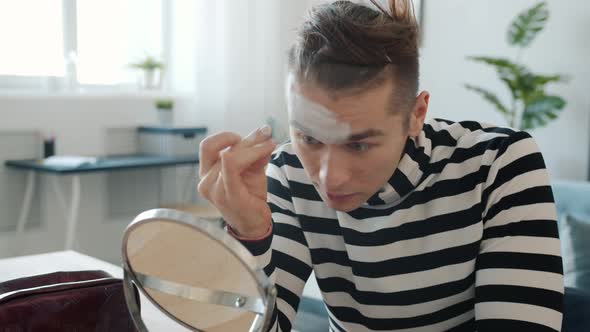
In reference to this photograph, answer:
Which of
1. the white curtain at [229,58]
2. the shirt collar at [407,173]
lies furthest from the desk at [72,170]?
the shirt collar at [407,173]

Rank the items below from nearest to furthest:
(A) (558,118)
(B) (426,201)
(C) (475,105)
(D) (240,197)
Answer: (D) (240,197) → (B) (426,201) → (A) (558,118) → (C) (475,105)

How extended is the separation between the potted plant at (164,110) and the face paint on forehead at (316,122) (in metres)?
3.12

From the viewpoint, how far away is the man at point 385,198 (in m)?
0.78

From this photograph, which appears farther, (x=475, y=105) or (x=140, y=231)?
(x=475, y=105)

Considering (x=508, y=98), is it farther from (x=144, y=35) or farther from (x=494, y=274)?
(x=494, y=274)

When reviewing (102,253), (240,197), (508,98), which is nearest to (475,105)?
(508,98)

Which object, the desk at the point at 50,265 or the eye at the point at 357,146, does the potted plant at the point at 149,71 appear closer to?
the desk at the point at 50,265

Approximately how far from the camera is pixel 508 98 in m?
3.75

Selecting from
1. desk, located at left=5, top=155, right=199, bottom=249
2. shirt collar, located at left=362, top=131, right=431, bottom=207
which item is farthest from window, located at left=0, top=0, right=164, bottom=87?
shirt collar, located at left=362, top=131, right=431, bottom=207

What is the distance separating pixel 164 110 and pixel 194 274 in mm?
3407

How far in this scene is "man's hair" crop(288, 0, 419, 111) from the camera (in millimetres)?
795

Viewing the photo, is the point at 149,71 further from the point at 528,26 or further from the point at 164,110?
the point at 528,26

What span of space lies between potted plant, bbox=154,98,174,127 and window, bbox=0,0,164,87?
334mm

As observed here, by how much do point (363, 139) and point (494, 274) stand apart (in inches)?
10.3
